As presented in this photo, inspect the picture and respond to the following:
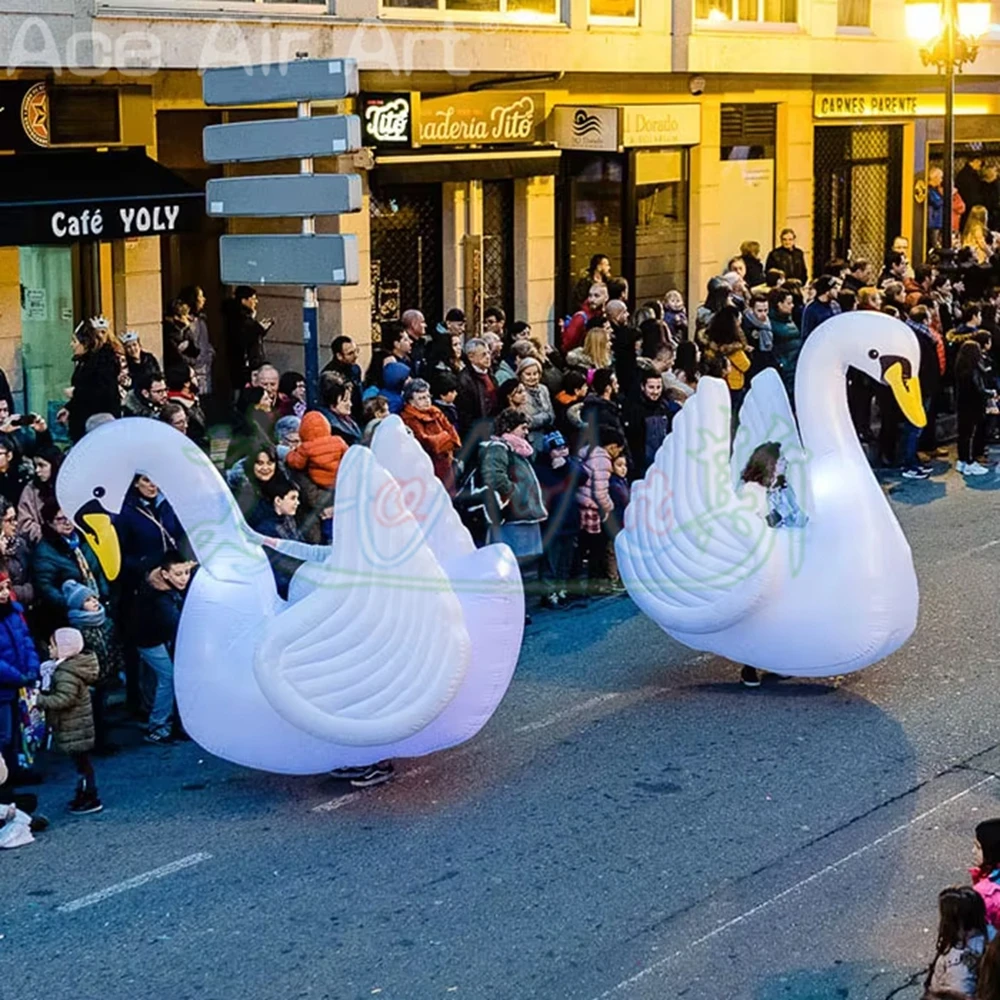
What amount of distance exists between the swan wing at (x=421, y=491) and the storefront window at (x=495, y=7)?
9342 mm

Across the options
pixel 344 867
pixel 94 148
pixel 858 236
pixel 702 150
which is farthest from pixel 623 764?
pixel 858 236

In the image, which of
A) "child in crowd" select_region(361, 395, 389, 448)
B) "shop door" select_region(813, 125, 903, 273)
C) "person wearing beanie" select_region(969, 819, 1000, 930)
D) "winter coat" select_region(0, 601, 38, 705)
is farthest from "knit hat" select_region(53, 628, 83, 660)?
"shop door" select_region(813, 125, 903, 273)

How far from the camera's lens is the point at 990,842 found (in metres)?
7.41

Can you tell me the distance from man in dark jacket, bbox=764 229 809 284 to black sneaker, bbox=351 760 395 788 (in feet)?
48.0

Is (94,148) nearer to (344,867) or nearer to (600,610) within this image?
(600,610)

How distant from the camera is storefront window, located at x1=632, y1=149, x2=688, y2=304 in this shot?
24.2 meters

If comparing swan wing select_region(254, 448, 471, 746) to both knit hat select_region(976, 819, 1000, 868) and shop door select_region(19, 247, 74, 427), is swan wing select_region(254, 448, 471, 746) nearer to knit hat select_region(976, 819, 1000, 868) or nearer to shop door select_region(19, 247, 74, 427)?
knit hat select_region(976, 819, 1000, 868)

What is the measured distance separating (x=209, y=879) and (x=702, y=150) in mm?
17394

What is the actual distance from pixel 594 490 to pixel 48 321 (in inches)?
238

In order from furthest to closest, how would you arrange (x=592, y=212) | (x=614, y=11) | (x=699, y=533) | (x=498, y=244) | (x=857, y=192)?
1. (x=857, y=192)
2. (x=592, y=212)
3. (x=498, y=244)
4. (x=614, y=11)
5. (x=699, y=533)

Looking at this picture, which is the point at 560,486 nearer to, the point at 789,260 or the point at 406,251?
the point at 406,251

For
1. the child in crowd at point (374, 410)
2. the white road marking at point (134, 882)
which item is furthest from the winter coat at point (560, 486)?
the white road marking at point (134, 882)

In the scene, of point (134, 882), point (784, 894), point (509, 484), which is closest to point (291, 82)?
point (509, 484)

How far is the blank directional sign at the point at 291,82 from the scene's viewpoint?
12289mm
